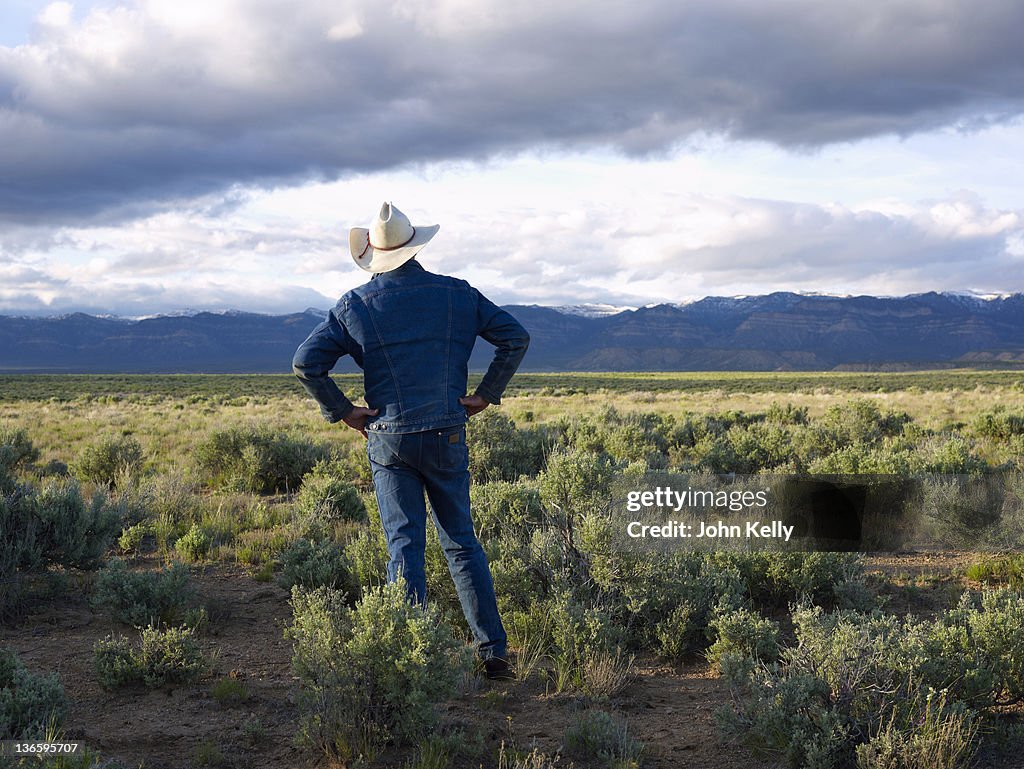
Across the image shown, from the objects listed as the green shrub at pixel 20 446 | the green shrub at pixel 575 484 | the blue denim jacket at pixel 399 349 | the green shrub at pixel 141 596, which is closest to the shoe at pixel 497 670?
the blue denim jacket at pixel 399 349

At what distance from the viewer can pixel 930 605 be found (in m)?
5.66

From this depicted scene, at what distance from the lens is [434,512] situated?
171 inches

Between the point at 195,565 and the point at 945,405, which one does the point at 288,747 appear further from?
the point at 945,405

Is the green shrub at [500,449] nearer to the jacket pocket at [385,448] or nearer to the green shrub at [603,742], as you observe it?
the jacket pocket at [385,448]

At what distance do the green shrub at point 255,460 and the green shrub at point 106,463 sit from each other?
0.97 metres

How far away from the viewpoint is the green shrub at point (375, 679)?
3365mm

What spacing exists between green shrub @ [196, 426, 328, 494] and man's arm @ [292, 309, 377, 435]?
6667mm

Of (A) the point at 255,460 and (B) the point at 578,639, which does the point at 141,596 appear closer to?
(B) the point at 578,639

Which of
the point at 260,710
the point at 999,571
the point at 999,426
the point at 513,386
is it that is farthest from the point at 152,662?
the point at 513,386

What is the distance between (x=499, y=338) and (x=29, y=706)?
2.70 m

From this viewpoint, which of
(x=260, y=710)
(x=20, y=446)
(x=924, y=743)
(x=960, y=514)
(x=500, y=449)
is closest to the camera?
(x=924, y=743)

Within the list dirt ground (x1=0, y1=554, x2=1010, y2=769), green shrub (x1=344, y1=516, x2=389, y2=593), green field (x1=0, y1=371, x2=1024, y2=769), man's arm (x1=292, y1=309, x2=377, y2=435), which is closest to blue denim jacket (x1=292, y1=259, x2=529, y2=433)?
man's arm (x1=292, y1=309, x2=377, y2=435)

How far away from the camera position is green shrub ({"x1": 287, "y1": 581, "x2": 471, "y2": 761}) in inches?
Answer: 132

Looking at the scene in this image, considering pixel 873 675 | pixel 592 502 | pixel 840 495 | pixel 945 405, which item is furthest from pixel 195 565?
pixel 945 405
